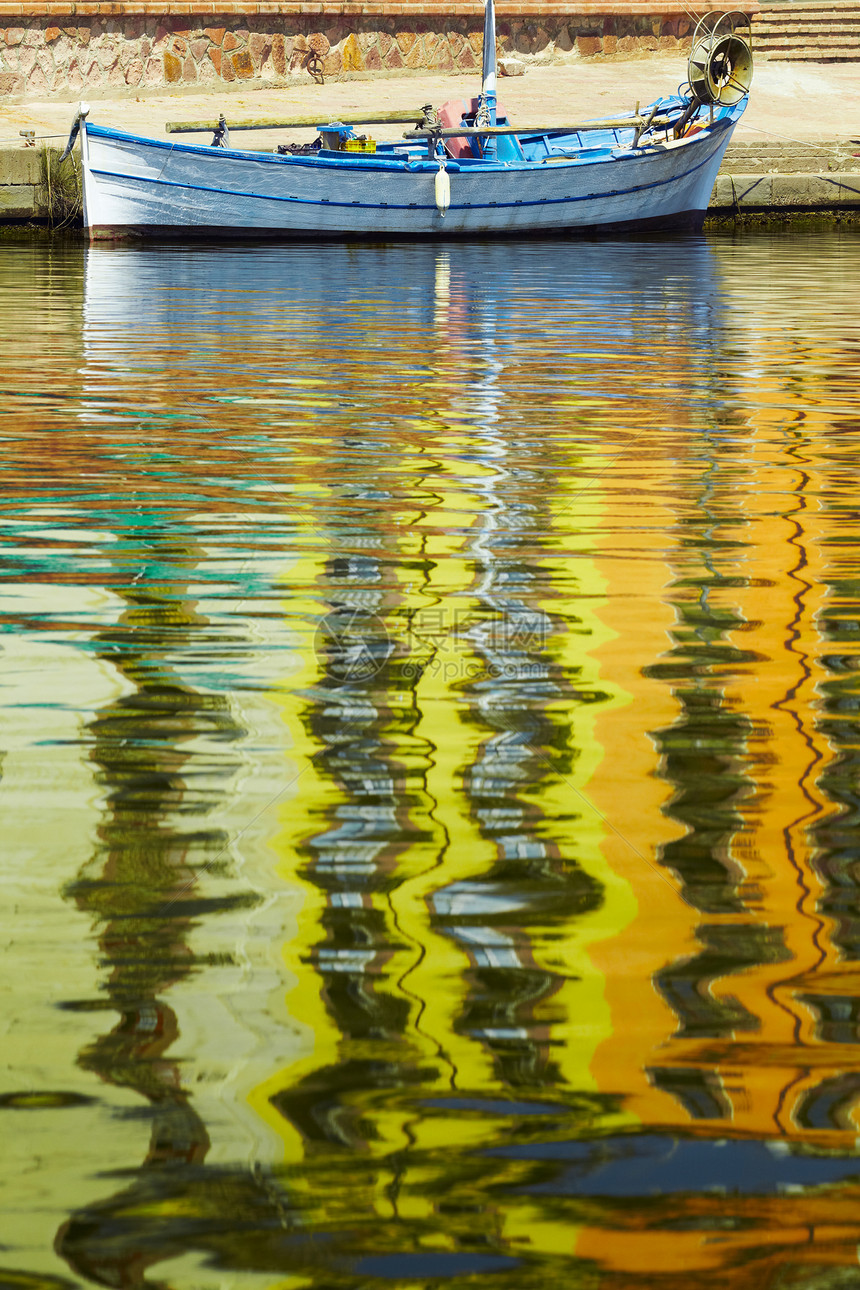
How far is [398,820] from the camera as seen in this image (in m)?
2.56

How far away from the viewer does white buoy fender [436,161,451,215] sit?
18.2 meters

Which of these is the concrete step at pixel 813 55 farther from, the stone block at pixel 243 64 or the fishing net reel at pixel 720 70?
the stone block at pixel 243 64

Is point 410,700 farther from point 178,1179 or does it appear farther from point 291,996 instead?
point 178,1179

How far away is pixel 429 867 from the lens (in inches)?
93.7

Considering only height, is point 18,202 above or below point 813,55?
below

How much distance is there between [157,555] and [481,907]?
90.5 inches

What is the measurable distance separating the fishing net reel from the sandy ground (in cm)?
155

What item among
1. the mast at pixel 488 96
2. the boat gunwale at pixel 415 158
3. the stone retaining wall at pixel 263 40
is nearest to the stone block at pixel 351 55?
Result: the stone retaining wall at pixel 263 40

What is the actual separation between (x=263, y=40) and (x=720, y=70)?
24.4 feet

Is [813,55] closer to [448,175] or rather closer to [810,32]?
[810,32]

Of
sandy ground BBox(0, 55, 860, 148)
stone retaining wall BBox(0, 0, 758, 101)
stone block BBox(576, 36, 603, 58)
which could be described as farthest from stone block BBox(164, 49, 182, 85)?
stone block BBox(576, 36, 603, 58)

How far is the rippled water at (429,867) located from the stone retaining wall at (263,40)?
18015mm

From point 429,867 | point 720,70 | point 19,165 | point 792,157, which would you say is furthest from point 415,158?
point 429,867

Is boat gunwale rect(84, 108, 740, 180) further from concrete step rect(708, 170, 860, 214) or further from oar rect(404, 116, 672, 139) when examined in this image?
concrete step rect(708, 170, 860, 214)
